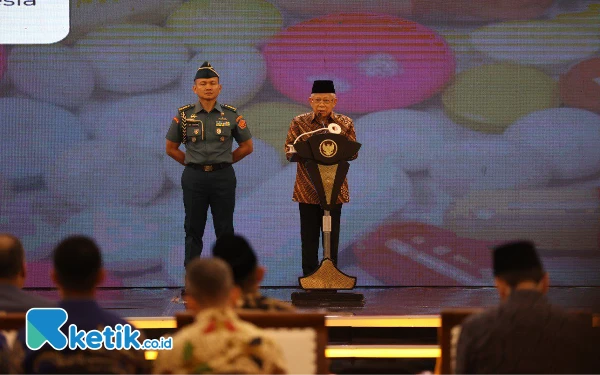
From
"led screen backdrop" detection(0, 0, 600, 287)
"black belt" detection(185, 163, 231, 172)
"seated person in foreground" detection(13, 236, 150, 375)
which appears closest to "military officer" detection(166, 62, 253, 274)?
"black belt" detection(185, 163, 231, 172)

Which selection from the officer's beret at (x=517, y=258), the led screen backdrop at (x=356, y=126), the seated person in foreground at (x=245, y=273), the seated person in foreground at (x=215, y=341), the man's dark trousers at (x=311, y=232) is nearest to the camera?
the seated person in foreground at (x=215, y=341)

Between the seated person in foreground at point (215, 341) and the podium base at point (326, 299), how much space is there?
317 cm

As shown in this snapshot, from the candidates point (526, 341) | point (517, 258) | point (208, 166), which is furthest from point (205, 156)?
point (526, 341)

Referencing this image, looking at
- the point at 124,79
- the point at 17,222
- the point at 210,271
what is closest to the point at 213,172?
the point at 124,79

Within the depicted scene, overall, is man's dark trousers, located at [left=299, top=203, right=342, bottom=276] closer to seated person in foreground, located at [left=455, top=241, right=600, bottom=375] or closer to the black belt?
the black belt

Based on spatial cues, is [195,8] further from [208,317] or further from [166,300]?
[208,317]

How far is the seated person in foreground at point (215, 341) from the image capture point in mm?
2613

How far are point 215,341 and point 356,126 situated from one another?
5.04m

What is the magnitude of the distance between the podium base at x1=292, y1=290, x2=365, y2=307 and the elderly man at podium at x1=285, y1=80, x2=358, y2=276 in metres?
0.15

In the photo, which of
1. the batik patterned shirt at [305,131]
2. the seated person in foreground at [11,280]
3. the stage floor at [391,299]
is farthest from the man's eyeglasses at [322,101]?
the seated person in foreground at [11,280]

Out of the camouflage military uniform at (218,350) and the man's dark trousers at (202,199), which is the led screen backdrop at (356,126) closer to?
the man's dark trousers at (202,199)

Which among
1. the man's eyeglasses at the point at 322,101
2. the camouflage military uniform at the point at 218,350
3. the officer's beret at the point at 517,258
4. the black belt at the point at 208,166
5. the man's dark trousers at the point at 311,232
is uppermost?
the man's eyeglasses at the point at 322,101

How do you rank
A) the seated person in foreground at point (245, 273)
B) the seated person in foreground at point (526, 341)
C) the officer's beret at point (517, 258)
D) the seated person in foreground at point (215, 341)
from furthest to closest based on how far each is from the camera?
1. the seated person in foreground at point (245, 273)
2. the officer's beret at point (517, 258)
3. the seated person in foreground at point (526, 341)
4. the seated person in foreground at point (215, 341)

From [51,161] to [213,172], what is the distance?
193 centimetres
